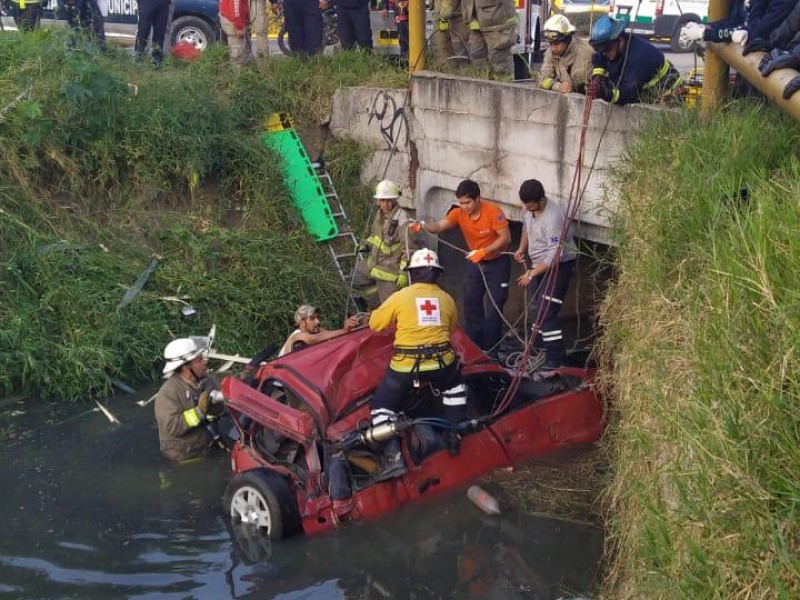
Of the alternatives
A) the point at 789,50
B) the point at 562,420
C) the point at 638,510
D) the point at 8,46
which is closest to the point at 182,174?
the point at 8,46

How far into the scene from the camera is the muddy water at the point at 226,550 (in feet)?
22.7

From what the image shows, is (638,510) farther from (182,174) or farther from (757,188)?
(182,174)

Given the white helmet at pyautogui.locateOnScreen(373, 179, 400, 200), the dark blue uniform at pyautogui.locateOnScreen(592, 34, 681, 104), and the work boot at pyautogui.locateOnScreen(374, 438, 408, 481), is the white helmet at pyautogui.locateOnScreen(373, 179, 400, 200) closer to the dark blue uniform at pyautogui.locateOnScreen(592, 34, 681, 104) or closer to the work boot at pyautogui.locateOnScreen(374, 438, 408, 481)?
the dark blue uniform at pyautogui.locateOnScreen(592, 34, 681, 104)

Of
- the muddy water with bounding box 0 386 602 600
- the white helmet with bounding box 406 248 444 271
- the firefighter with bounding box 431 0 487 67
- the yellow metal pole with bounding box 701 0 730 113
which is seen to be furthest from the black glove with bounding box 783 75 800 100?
the firefighter with bounding box 431 0 487 67

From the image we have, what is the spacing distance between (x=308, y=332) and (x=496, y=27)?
472cm

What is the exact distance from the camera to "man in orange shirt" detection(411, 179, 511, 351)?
999 cm

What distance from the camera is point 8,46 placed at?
12719 mm

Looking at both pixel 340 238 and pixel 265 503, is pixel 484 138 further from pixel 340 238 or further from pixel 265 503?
pixel 265 503

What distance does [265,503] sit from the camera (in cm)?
739

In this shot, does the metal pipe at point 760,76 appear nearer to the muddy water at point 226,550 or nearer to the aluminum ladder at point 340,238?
the muddy water at point 226,550

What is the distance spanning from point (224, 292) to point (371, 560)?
5.05 m

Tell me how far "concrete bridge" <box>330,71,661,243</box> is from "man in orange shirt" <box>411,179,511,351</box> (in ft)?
2.34

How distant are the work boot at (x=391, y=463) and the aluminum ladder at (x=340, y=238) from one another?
501cm

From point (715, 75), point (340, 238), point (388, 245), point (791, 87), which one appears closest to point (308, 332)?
point (388, 245)
